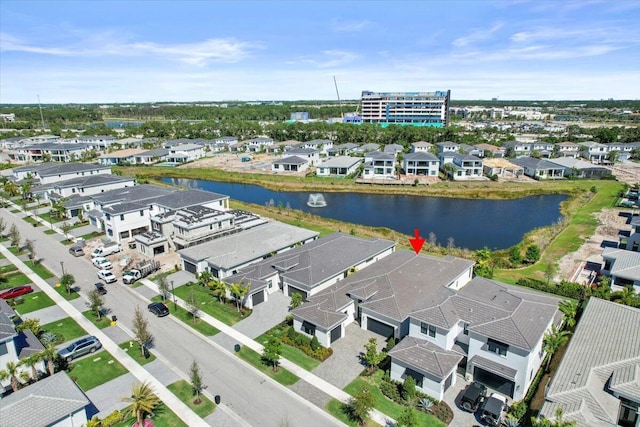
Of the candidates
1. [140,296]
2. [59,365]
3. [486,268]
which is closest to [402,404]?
[486,268]

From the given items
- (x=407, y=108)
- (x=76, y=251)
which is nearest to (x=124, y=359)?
(x=76, y=251)

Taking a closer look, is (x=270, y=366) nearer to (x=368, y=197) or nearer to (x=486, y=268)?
(x=486, y=268)

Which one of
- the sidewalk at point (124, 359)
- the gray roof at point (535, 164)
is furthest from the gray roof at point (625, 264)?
the gray roof at point (535, 164)

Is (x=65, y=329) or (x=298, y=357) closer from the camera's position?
(x=298, y=357)

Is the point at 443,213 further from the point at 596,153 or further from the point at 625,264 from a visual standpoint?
the point at 596,153

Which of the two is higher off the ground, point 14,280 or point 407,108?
point 407,108

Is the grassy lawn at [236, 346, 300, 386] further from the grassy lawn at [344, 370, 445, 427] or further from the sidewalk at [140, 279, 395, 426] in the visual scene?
the grassy lawn at [344, 370, 445, 427]
